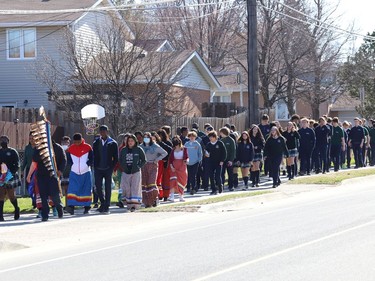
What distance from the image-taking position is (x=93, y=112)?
26422mm

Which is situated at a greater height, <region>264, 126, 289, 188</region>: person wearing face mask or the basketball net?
the basketball net

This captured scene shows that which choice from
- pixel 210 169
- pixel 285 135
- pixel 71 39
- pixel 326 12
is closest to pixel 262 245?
pixel 210 169

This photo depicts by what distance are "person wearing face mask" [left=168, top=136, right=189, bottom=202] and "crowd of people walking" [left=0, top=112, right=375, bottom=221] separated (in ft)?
0.08

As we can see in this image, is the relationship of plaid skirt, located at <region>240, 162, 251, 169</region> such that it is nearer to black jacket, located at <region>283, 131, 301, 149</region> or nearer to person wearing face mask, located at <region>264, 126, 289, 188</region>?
person wearing face mask, located at <region>264, 126, 289, 188</region>

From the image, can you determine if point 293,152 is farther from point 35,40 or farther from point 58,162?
point 35,40

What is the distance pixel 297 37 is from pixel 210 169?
2701 centimetres

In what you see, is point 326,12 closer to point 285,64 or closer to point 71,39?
point 285,64

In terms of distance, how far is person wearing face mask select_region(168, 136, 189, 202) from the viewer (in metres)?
21.5

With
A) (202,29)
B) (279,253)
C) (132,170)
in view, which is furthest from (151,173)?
(202,29)

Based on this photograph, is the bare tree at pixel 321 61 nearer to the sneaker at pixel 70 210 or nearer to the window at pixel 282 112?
the window at pixel 282 112

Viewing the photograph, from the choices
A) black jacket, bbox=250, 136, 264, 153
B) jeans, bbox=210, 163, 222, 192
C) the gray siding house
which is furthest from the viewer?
the gray siding house

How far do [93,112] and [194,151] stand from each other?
4.95 meters

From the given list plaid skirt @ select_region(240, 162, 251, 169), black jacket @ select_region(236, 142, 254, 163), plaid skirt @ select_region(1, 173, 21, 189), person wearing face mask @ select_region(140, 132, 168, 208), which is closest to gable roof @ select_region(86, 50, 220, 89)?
black jacket @ select_region(236, 142, 254, 163)

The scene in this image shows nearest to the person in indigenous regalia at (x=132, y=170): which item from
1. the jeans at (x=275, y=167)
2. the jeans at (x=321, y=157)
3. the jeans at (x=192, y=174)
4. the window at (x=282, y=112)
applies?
the jeans at (x=192, y=174)
